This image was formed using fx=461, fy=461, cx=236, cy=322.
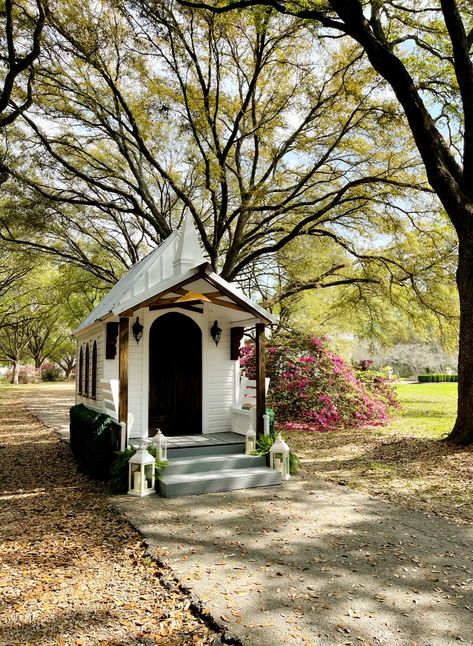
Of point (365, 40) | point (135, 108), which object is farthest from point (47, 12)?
point (365, 40)

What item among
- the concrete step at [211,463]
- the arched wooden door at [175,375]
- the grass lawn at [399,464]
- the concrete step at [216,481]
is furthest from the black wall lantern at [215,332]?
the grass lawn at [399,464]

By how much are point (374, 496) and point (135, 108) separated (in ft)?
40.5

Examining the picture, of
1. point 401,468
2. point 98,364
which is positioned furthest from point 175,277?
point 401,468

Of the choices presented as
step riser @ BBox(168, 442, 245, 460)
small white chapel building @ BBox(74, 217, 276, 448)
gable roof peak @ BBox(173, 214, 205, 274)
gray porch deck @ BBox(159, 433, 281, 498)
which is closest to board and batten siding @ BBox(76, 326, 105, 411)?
small white chapel building @ BBox(74, 217, 276, 448)

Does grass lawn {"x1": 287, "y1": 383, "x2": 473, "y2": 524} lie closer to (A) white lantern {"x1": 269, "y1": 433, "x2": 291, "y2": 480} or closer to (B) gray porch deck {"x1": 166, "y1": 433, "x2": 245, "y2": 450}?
(A) white lantern {"x1": 269, "y1": 433, "x2": 291, "y2": 480}

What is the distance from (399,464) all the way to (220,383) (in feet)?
13.4

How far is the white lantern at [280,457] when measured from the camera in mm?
8055

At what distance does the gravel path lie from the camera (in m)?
3.51

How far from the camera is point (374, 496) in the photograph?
710 cm

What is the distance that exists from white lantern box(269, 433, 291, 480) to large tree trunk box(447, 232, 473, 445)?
4066 mm

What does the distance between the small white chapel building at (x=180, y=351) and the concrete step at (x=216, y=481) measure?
4.56ft

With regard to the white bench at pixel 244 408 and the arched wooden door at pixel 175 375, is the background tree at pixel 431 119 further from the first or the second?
the arched wooden door at pixel 175 375

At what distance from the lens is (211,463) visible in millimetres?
8047

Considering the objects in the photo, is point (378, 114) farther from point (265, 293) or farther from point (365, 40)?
point (265, 293)
